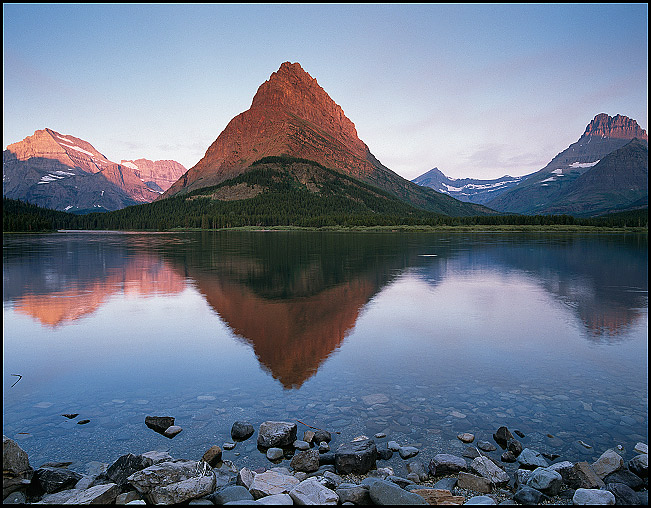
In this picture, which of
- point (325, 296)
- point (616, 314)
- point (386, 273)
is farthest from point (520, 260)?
point (325, 296)

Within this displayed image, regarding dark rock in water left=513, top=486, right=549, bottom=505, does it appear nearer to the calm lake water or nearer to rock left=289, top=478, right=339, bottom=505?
the calm lake water

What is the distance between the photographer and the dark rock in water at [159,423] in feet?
40.5

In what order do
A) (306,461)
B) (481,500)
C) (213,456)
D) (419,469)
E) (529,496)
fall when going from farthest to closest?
(213,456)
(306,461)
(419,469)
(529,496)
(481,500)

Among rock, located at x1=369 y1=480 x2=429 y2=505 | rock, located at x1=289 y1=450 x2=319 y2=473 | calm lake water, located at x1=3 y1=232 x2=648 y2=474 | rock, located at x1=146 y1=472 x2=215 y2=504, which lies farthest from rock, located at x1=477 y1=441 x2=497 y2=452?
rock, located at x1=146 y1=472 x2=215 y2=504

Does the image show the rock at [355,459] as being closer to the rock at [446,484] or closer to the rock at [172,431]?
the rock at [446,484]

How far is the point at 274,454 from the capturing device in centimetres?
1099

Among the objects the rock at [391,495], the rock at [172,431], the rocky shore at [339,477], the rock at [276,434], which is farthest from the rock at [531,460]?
the rock at [172,431]

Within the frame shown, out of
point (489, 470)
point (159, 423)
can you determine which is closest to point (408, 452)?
point (489, 470)

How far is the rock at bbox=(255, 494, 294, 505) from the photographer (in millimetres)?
8195

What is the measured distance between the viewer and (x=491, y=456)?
36.2 ft

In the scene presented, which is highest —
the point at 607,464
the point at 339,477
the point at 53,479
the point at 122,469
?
the point at 122,469

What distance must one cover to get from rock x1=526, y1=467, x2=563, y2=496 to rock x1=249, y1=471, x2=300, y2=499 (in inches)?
218

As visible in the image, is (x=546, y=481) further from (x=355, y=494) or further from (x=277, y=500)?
(x=277, y=500)

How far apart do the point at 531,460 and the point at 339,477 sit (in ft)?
16.6
